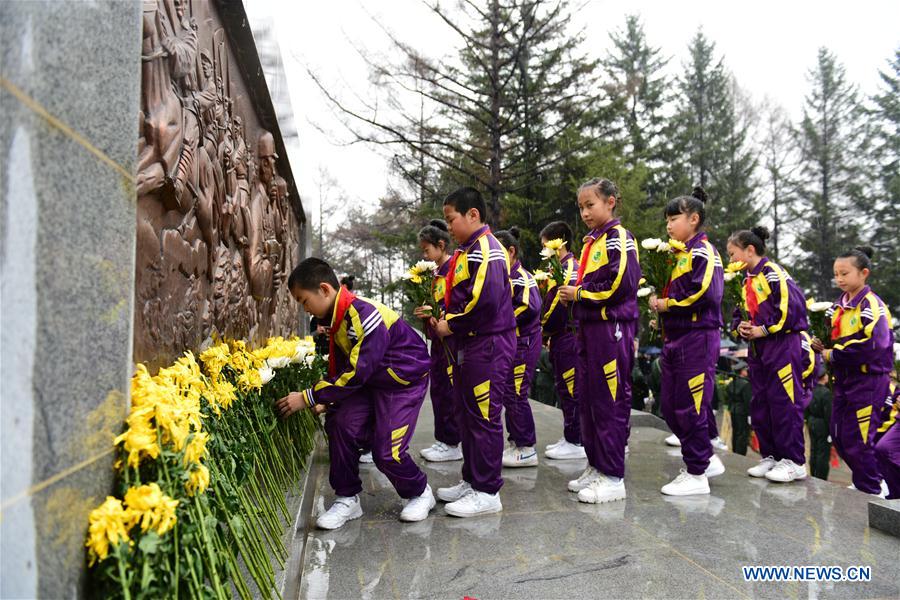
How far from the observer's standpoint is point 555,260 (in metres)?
5.70

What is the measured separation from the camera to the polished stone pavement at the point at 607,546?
9.68ft

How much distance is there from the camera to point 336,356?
13.0 feet

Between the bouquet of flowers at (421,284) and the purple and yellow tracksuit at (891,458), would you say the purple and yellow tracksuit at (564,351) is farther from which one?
the purple and yellow tracksuit at (891,458)

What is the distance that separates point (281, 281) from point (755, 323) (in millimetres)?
4460

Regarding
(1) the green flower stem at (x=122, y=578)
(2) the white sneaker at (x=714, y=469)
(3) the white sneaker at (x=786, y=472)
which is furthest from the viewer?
(2) the white sneaker at (x=714, y=469)

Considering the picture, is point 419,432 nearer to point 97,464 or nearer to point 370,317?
point 370,317

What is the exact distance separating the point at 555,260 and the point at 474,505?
97.3 inches

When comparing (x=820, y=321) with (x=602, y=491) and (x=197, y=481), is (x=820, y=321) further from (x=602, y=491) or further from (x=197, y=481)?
(x=197, y=481)

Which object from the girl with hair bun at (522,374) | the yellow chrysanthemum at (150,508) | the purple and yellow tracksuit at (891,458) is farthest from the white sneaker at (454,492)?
the purple and yellow tracksuit at (891,458)

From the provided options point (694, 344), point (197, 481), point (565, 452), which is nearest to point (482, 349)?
point (694, 344)

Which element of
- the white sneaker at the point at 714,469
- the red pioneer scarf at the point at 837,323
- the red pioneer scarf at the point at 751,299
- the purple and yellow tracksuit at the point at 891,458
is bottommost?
the white sneaker at the point at 714,469

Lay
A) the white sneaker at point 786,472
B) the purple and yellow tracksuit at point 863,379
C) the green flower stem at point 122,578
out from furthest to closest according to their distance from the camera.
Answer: the purple and yellow tracksuit at point 863,379 < the white sneaker at point 786,472 < the green flower stem at point 122,578

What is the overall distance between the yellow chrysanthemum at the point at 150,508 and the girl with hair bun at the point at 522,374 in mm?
3878

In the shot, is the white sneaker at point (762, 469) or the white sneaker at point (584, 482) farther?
the white sneaker at point (762, 469)
